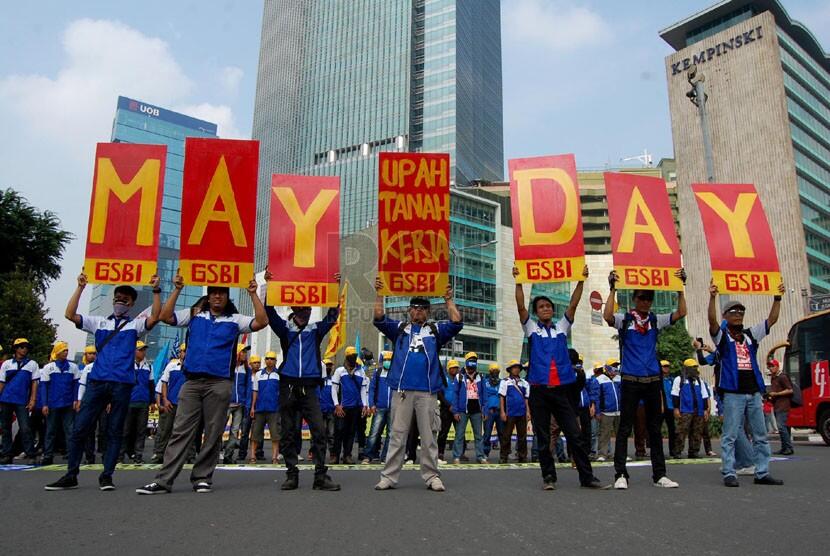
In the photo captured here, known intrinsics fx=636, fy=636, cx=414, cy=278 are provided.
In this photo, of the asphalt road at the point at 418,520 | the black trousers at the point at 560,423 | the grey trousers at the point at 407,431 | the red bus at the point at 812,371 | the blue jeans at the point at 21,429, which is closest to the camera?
the asphalt road at the point at 418,520

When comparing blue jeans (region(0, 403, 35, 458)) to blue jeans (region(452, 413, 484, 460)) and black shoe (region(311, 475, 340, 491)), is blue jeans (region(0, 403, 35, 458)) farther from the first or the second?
blue jeans (region(452, 413, 484, 460))

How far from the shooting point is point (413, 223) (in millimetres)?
8172

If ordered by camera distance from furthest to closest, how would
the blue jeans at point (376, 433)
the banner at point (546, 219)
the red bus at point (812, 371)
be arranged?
the red bus at point (812, 371) < the blue jeans at point (376, 433) < the banner at point (546, 219)

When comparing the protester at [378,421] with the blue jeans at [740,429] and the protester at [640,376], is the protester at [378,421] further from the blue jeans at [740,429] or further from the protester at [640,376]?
the blue jeans at [740,429]

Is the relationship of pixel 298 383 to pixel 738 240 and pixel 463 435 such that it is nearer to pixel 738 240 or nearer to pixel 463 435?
pixel 738 240

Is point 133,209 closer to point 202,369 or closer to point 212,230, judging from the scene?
point 212,230

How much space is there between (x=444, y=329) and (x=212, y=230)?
3016 millimetres

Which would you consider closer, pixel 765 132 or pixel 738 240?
pixel 738 240

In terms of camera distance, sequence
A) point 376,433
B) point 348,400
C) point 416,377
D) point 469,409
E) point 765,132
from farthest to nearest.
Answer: point 765,132 → point 469,409 → point 348,400 → point 376,433 → point 416,377

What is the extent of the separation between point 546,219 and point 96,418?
565 centimetres

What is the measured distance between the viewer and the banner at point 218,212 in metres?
7.44

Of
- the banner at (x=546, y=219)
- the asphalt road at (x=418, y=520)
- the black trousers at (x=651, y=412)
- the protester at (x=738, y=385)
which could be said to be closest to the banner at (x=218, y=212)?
the asphalt road at (x=418, y=520)

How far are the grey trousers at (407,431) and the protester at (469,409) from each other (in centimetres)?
589

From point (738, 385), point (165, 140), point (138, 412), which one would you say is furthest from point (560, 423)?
point (165, 140)
